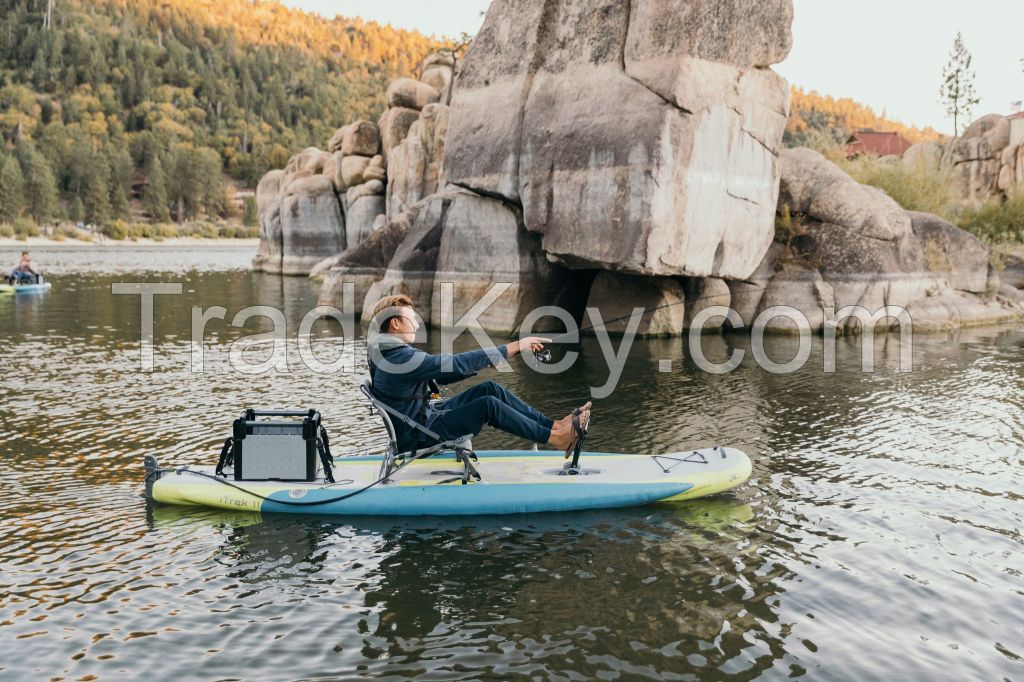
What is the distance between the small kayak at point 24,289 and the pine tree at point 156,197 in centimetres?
7993

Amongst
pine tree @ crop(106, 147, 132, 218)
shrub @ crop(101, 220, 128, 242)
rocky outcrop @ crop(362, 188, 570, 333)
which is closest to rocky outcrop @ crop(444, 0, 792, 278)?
rocky outcrop @ crop(362, 188, 570, 333)

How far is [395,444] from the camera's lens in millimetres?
8664

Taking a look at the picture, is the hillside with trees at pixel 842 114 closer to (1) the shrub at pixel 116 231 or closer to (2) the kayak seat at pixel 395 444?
(1) the shrub at pixel 116 231

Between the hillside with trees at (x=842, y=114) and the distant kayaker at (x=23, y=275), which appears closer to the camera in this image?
the distant kayaker at (x=23, y=275)

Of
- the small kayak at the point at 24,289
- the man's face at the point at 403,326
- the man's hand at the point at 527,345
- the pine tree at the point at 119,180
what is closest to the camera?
the man's hand at the point at 527,345

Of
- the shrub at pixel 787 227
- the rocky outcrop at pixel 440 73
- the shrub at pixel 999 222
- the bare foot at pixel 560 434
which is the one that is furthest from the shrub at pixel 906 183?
the bare foot at pixel 560 434

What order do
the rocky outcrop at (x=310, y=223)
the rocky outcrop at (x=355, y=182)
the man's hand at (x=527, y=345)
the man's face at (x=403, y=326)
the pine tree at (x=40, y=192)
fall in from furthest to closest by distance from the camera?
1. the pine tree at (x=40, y=192)
2. the rocky outcrop at (x=310, y=223)
3. the rocky outcrop at (x=355, y=182)
4. the man's face at (x=403, y=326)
5. the man's hand at (x=527, y=345)

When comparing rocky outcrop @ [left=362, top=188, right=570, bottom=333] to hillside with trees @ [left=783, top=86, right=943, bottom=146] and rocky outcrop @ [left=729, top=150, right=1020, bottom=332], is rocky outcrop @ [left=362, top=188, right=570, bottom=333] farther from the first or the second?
hillside with trees @ [left=783, top=86, right=943, bottom=146]

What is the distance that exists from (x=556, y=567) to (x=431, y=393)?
2.48 metres

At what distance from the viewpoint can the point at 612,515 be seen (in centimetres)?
863

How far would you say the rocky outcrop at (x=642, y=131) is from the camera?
748 inches

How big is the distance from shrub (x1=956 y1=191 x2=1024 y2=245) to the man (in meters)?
27.3

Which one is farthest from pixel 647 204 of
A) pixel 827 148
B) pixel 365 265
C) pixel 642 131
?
pixel 827 148

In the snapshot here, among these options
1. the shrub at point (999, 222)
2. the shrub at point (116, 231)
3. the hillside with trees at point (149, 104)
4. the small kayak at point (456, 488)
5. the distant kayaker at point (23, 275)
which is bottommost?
the small kayak at point (456, 488)
